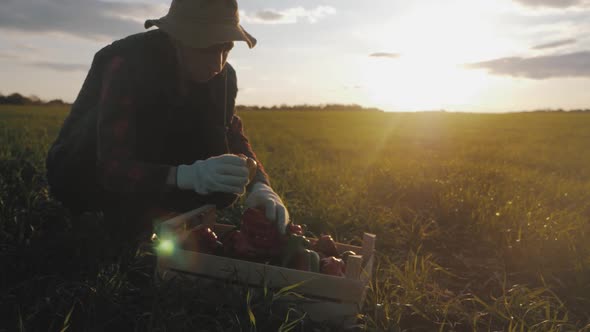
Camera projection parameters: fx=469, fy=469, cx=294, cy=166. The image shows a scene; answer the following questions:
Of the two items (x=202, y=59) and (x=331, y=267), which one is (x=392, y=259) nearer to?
(x=331, y=267)

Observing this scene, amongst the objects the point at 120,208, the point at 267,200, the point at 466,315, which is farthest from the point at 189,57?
the point at 466,315

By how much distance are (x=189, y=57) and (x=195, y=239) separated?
3.20 feet

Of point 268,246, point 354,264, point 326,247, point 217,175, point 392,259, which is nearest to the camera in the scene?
point 354,264

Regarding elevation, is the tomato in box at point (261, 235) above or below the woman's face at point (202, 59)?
below

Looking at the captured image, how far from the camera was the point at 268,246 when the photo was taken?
2.33 meters

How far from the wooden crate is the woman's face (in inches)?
33.0

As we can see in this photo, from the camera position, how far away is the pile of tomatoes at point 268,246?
2.25m

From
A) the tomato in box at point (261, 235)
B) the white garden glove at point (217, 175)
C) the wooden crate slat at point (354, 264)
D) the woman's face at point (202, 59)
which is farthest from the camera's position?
the woman's face at point (202, 59)

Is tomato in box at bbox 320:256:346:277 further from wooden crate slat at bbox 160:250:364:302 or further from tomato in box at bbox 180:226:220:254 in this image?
tomato in box at bbox 180:226:220:254

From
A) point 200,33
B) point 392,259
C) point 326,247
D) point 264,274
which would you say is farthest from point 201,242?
point 392,259

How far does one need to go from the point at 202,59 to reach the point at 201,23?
194mm

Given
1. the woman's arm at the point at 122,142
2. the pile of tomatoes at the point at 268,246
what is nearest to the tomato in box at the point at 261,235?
the pile of tomatoes at the point at 268,246

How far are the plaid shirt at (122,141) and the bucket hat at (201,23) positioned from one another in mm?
328

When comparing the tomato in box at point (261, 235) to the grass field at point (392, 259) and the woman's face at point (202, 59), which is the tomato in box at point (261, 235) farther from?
the woman's face at point (202, 59)
